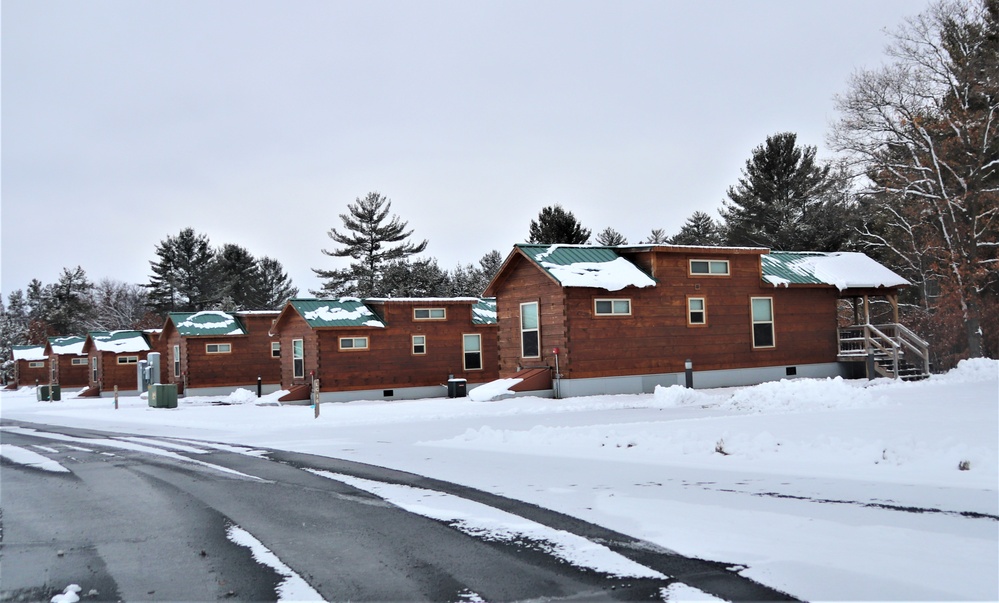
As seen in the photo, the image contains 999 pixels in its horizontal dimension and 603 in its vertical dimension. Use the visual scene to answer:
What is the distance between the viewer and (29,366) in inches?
3061

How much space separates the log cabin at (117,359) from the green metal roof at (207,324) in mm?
9607

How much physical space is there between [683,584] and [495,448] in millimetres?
8620

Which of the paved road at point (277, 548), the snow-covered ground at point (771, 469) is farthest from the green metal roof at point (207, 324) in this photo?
the paved road at point (277, 548)

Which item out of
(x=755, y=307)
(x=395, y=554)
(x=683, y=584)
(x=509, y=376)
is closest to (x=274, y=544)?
(x=395, y=554)

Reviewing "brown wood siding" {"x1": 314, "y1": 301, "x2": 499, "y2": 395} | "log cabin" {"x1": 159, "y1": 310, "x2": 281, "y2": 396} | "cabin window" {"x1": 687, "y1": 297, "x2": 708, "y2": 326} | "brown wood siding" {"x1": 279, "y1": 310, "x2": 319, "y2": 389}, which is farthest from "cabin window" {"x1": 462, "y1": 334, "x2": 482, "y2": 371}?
"cabin window" {"x1": 687, "y1": 297, "x2": 708, "y2": 326}

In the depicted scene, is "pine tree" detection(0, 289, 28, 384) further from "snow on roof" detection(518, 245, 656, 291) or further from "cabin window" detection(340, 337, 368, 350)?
"snow on roof" detection(518, 245, 656, 291)

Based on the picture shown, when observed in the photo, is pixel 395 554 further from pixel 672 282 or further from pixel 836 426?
pixel 672 282

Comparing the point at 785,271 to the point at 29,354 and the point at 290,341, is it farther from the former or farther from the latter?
the point at 29,354

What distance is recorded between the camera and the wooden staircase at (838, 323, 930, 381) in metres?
28.8

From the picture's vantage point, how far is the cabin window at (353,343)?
115 ft

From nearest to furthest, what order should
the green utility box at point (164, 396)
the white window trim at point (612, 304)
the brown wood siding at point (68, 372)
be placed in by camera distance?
the white window trim at point (612, 304) → the green utility box at point (164, 396) → the brown wood siding at point (68, 372)

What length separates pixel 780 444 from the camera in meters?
11.7

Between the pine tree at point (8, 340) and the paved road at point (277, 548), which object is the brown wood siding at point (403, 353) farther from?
the pine tree at point (8, 340)

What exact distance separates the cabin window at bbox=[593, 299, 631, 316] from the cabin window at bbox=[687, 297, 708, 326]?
2.51 m
